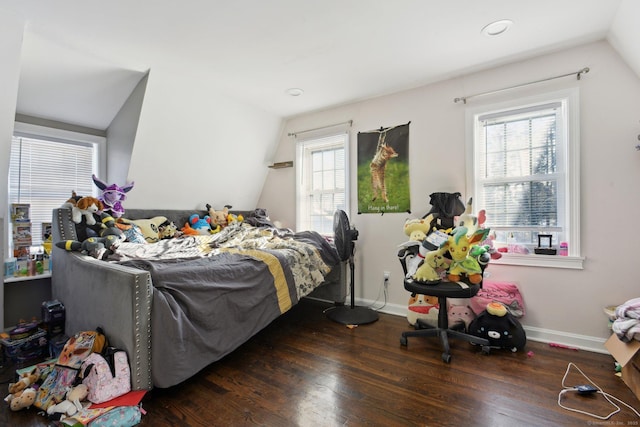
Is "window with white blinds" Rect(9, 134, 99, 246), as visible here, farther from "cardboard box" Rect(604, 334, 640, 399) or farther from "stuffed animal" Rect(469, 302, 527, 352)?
"cardboard box" Rect(604, 334, 640, 399)

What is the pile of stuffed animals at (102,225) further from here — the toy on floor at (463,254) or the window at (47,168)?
the toy on floor at (463,254)

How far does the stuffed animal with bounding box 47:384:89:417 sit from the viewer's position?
139cm

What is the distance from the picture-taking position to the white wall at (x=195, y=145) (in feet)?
9.07

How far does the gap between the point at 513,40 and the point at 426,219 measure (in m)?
1.52

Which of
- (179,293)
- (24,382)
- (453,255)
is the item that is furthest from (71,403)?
(453,255)

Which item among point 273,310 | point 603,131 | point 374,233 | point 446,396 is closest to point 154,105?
point 273,310

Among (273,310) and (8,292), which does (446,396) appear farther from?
(8,292)

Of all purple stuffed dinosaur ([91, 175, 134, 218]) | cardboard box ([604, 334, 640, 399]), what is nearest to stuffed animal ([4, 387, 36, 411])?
purple stuffed dinosaur ([91, 175, 134, 218])

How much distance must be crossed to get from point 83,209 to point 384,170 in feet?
9.13

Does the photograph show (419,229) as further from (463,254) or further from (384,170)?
(384,170)

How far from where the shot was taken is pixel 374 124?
325 centimetres

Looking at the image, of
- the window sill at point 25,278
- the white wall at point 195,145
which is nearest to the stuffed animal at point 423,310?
the white wall at point 195,145

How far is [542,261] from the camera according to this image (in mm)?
2389

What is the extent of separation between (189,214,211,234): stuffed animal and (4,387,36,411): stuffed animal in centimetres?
186
